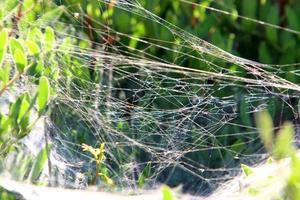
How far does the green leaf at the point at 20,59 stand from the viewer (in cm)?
181

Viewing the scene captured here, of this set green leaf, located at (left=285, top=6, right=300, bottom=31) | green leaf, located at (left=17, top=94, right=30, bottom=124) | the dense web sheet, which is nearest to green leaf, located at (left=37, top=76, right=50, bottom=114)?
green leaf, located at (left=17, top=94, right=30, bottom=124)

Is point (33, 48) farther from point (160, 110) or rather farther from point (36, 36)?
point (160, 110)

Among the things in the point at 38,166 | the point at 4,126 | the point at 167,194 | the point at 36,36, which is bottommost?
the point at 38,166

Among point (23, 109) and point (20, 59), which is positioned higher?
point (20, 59)

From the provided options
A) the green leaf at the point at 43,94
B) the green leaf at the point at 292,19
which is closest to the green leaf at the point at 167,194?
the green leaf at the point at 43,94

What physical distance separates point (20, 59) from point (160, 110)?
0.75 meters

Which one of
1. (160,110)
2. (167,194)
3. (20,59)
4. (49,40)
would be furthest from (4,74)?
(167,194)

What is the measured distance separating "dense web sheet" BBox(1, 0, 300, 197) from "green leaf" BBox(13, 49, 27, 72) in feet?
0.93

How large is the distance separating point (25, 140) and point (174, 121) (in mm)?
531

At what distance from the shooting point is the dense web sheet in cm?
221

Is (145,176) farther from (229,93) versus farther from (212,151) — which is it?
(229,93)

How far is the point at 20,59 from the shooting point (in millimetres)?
1815

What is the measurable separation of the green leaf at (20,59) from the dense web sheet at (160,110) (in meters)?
0.28

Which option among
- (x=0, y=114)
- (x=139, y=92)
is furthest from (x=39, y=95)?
(x=139, y=92)
